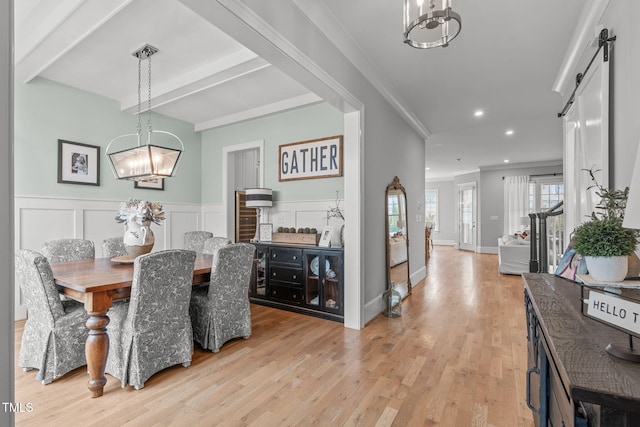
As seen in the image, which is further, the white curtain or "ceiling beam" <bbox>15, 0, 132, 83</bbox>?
the white curtain

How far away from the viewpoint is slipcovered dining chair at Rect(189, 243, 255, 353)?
8.65ft

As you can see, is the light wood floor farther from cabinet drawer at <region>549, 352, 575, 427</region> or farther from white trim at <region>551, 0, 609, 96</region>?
white trim at <region>551, 0, 609, 96</region>

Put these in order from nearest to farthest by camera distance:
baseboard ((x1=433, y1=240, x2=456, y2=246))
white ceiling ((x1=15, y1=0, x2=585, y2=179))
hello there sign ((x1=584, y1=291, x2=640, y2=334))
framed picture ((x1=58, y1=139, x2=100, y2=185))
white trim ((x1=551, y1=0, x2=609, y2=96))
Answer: hello there sign ((x1=584, y1=291, x2=640, y2=334))
white trim ((x1=551, y1=0, x2=609, y2=96))
white ceiling ((x1=15, y1=0, x2=585, y2=179))
framed picture ((x1=58, y1=139, x2=100, y2=185))
baseboard ((x1=433, y1=240, x2=456, y2=246))

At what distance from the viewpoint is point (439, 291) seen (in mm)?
4785

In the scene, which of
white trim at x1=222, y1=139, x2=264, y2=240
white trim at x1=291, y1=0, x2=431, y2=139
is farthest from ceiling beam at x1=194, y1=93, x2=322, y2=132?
white trim at x1=291, y1=0, x2=431, y2=139

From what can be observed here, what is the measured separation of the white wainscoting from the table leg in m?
2.28

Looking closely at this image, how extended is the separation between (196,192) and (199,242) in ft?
5.29

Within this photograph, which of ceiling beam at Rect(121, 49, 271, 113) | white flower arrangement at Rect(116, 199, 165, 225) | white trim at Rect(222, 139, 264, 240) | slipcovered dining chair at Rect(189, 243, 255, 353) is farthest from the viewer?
white trim at Rect(222, 139, 264, 240)

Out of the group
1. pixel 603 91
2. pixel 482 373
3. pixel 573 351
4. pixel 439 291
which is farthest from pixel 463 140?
pixel 573 351

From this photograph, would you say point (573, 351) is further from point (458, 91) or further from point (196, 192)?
point (196, 192)

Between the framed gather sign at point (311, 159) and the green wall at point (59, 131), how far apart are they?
2013 millimetres

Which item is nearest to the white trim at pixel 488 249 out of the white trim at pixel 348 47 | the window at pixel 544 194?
the window at pixel 544 194

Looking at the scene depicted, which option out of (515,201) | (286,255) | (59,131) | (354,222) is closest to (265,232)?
(286,255)

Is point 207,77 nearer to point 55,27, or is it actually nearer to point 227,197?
point 55,27
